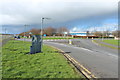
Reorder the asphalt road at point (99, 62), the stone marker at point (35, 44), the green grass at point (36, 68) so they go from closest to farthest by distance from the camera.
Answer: the green grass at point (36, 68) < the asphalt road at point (99, 62) < the stone marker at point (35, 44)

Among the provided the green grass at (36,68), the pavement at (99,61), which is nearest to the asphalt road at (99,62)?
Result: the pavement at (99,61)

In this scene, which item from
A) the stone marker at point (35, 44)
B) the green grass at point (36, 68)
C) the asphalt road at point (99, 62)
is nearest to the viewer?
the green grass at point (36, 68)

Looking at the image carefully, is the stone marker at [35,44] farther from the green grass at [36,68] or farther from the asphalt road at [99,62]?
the asphalt road at [99,62]

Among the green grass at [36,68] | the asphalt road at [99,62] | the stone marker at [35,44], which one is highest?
the stone marker at [35,44]

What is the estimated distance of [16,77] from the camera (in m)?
4.07

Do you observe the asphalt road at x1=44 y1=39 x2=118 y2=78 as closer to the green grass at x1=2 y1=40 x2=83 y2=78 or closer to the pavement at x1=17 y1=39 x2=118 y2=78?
the pavement at x1=17 y1=39 x2=118 y2=78

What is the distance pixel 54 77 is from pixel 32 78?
84 cm

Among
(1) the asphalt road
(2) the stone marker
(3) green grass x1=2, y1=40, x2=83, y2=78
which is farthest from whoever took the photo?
(2) the stone marker

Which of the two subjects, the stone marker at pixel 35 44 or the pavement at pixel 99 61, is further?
the stone marker at pixel 35 44

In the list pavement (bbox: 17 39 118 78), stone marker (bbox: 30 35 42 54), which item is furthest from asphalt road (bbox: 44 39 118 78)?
stone marker (bbox: 30 35 42 54)

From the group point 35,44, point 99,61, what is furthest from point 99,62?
point 35,44

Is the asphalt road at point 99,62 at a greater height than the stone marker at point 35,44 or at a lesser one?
lesser

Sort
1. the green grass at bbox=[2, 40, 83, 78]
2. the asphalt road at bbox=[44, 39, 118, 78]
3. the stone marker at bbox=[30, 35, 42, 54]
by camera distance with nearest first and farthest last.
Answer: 1. the green grass at bbox=[2, 40, 83, 78]
2. the asphalt road at bbox=[44, 39, 118, 78]
3. the stone marker at bbox=[30, 35, 42, 54]

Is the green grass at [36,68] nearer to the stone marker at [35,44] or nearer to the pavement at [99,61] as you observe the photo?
the pavement at [99,61]
